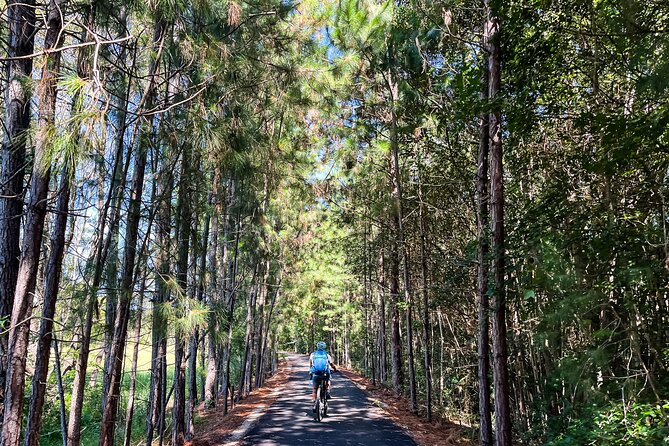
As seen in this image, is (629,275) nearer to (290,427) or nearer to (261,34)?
(261,34)

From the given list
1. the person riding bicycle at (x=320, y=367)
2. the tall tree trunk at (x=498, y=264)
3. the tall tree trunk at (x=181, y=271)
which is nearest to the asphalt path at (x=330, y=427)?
the person riding bicycle at (x=320, y=367)

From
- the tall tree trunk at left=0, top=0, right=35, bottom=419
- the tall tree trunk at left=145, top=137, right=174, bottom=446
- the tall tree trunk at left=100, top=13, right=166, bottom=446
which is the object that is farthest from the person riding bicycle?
the tall tree trunk at left=0, top=0, right=35, bottom=419

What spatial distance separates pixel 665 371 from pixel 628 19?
4.09 m

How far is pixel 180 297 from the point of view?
5074 millimetres

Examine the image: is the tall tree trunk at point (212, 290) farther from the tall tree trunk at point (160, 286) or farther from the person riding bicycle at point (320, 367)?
the person riding bicycle at point (320, 367)

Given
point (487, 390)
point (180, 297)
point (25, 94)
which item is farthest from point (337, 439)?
point (25, 94)

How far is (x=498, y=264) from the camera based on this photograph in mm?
5836

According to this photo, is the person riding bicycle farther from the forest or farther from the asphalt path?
the forest

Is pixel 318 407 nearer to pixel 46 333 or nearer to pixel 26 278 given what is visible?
pixel 46 333

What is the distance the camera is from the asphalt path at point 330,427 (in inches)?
317

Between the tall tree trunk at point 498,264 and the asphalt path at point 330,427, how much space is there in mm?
2657

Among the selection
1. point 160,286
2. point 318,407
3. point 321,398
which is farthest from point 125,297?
point 321,398

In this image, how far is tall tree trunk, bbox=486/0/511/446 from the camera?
572cm

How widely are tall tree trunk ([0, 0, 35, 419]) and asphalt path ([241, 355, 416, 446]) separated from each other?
5.09 meters
